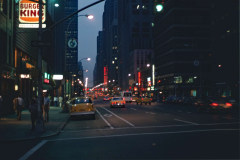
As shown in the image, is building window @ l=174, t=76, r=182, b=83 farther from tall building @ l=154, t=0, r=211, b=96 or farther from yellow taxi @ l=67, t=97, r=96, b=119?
yellow taxi @ l=67, t=97, r=96, b=119

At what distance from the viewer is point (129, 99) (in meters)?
78.8

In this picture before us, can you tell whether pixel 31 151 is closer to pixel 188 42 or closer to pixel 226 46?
pixel 226 46

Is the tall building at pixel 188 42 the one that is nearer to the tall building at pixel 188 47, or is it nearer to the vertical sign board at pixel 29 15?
the tall building at pixel 188 47

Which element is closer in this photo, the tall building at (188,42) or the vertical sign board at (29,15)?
the vertical sign board at (29,15)

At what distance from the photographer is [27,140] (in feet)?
43.4

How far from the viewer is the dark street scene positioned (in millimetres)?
10633

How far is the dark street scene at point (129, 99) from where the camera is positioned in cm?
1063

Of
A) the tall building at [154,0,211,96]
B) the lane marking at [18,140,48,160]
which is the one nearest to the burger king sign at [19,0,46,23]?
the lane marking at [18,140,48,160]

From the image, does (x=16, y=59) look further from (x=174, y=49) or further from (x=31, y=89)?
(x=174, y=49)

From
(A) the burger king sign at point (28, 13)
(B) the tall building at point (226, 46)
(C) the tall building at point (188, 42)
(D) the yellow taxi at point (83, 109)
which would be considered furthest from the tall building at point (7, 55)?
(C) the tall building at point (188, 42)

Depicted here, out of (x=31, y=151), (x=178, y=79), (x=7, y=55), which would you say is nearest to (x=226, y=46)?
(x=178, y=79)

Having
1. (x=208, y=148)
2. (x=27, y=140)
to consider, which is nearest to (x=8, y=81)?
(x=27, y=140)

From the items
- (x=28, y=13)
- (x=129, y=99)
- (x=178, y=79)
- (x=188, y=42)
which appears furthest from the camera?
(x=188, y=42)

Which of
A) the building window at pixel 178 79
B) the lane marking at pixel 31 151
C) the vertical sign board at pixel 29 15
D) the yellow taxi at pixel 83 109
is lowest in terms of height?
the lane marking at pixel 31 151
